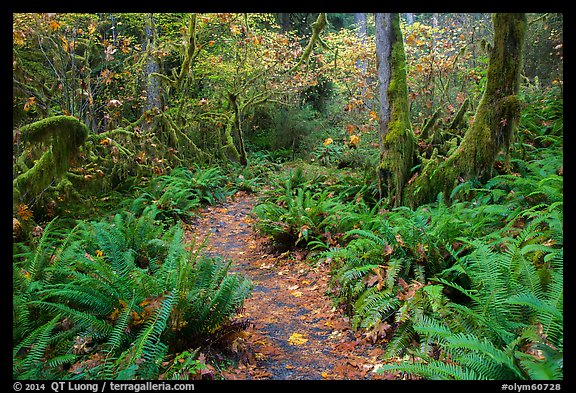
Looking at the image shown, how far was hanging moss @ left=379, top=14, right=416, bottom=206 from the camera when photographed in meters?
8.05

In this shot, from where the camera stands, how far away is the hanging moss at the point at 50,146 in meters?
7.02

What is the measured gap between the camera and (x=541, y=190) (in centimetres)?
512

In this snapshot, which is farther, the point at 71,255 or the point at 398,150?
the point at 398,150

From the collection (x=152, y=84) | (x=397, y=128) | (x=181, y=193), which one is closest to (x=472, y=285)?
(x=397, y=128)

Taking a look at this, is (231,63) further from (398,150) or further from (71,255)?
(71,255)

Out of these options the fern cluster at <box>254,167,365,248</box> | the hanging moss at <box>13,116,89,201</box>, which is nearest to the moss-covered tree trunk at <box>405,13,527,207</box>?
the fern cluster at <box>254,167,365,248</box>

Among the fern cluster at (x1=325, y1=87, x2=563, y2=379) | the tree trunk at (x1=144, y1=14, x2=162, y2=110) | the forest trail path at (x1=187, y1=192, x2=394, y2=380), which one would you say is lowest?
the forest trail path at (x1=187, y1=192, x2=394, y2=380)

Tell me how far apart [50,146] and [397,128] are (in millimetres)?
6698

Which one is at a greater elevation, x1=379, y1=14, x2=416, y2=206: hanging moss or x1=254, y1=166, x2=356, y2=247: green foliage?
x1=379, y1=14, x2=416, y2=206: hanging moss

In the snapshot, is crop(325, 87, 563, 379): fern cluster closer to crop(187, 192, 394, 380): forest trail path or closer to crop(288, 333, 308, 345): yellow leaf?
crop(187, 192, 394, 380): forest trail path

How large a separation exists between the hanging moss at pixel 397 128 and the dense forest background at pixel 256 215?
0.14m

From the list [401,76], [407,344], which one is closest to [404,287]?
[407,344]
